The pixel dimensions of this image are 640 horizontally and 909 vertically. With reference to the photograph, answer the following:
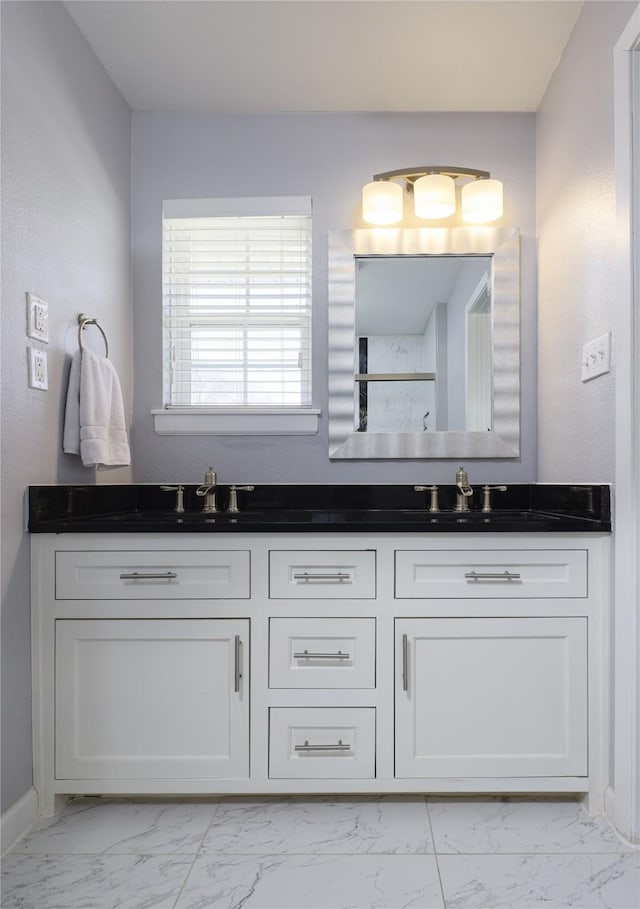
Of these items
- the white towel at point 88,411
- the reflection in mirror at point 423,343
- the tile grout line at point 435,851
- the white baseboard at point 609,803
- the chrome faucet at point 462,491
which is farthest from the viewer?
the reflection in mirror at point 423,343

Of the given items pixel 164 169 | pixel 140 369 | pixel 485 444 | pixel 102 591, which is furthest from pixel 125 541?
pixel 164 169

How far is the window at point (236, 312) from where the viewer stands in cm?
235

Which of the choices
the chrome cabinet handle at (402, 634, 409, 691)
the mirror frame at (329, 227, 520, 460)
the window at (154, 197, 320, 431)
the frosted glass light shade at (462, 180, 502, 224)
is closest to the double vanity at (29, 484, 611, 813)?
the chrome cabinet handle at (402, 634, 409, 691)

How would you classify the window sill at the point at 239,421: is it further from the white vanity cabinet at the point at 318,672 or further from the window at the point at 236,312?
the white vanity cabinet at the point at 318,672

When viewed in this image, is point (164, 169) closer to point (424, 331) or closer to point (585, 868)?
point (424, 331)

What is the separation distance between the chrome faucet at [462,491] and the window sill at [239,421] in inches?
21.7

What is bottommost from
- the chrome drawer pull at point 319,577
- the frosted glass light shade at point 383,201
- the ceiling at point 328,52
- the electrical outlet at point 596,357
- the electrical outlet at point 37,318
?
the chrome drawer pull at point 319,577

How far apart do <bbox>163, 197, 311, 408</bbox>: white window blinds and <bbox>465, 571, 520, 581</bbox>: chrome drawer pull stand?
95cm

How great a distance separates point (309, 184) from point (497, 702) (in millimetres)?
1861

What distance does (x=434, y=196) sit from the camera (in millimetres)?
2199

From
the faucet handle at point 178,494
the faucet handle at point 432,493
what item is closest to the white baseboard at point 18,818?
the faucet handle at point 178,494

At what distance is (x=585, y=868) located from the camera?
57.4 inches

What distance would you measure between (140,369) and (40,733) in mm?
1269

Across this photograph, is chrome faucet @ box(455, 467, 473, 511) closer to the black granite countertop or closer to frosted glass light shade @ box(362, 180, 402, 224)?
the black granite countertop
